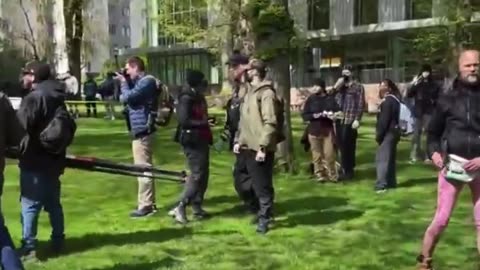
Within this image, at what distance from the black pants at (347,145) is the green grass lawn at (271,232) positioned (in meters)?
0.27

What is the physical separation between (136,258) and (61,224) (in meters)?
0.79

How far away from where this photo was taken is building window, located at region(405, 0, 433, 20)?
39300mm

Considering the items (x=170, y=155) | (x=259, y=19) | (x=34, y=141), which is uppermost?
(x=259, y=19)

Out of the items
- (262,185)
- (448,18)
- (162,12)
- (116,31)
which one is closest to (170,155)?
(262,185)

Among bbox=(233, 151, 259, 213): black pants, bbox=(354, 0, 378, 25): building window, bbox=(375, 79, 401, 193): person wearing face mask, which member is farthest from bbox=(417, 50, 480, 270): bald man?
bbox=(354, 0, 378, 25): building window

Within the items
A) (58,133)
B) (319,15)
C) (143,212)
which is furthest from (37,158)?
(319,15)

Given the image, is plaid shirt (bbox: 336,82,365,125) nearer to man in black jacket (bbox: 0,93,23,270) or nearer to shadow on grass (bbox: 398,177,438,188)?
shadow on grass (bbox: 398,177,438,188)

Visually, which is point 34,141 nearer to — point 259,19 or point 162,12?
point 259,19

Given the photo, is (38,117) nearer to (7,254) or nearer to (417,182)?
(7,254)

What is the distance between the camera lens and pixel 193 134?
963cm

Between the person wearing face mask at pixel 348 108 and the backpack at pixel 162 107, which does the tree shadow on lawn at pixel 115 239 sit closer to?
the backpack at pixel 162 107

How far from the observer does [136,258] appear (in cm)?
793

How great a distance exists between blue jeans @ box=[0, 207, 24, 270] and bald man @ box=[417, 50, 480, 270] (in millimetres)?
3281

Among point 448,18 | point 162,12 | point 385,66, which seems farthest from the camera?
point 385,66
